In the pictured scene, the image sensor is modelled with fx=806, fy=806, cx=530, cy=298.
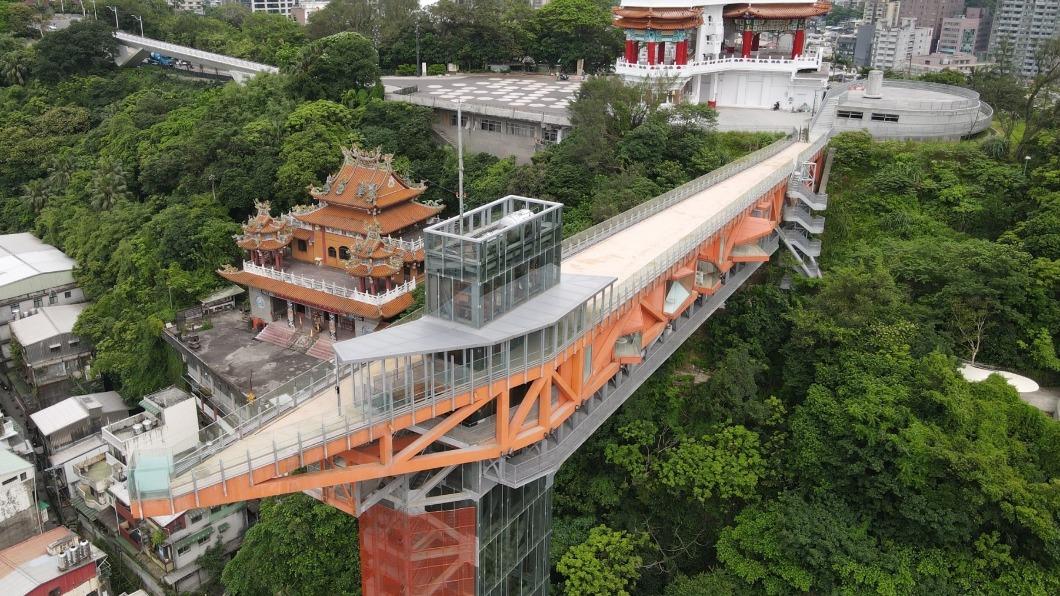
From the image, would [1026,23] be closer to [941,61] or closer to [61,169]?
[941,61]

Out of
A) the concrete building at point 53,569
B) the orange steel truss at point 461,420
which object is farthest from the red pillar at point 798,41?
the concrete building at point 53,569

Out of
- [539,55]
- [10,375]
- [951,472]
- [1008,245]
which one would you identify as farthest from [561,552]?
[539,55]

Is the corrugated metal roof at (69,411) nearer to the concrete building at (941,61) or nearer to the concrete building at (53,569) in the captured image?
the concrete building at (53,569)

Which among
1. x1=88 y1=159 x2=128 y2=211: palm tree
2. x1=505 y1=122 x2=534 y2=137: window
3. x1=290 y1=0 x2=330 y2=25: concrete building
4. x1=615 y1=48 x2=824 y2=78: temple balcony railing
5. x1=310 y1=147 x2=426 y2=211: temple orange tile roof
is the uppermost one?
x1=290 y1=0 x2=330 y2=25: concrete building

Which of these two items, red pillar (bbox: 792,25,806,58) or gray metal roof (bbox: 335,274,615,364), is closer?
gray metal roof (bbox: 335,274,615,364)

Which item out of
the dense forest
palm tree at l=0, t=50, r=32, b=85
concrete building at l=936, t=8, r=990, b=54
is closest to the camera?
the dense forest

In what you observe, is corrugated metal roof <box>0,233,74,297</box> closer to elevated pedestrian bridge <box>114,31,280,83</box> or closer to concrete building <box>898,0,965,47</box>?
elevated pedestrian bridge <box>114,31,280,83</box>

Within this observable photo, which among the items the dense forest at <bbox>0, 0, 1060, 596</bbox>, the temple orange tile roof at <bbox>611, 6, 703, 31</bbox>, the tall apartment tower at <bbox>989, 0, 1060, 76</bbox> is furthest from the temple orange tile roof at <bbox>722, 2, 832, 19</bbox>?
the tall apartment tower at <bbox>989, 0, 1060, 76</bbox>
